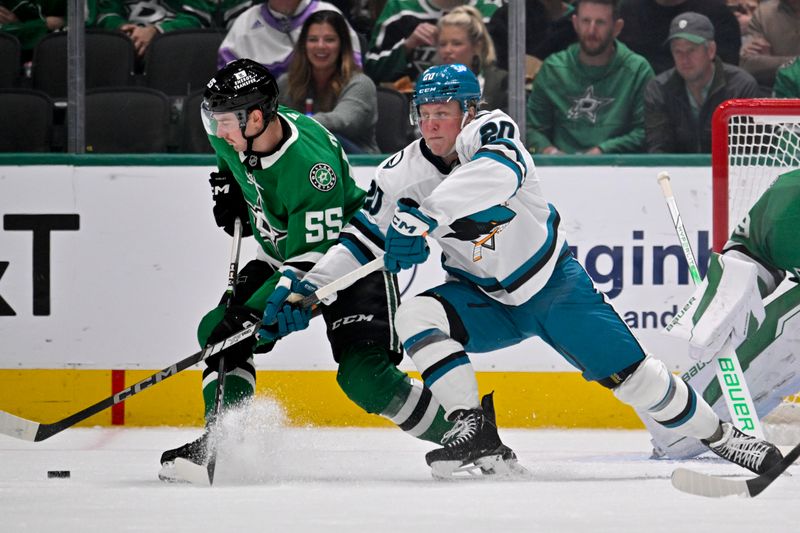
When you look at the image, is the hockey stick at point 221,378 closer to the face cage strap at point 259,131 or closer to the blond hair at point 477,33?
the face cage strap at point 259,131

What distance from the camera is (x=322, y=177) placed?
332 centimetres

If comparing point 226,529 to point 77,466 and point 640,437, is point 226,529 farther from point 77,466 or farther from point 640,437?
point 640,437

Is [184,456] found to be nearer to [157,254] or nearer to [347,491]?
[347,491]

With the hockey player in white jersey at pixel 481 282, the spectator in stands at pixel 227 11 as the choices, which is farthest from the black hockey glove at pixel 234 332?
the spectator in stands at pixel 227 11

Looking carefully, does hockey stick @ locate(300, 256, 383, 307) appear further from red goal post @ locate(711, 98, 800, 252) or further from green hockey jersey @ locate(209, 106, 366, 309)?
red goal post @ locate(711, 98, 800, 252)

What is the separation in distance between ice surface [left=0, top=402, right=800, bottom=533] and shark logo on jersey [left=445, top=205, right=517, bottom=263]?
590 mm

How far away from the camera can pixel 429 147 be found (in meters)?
3.32

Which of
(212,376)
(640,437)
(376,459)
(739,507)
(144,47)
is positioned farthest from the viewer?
(144,47)

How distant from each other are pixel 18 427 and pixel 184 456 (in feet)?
1.62

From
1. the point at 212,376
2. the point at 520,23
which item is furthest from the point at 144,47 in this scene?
the point at 212,376

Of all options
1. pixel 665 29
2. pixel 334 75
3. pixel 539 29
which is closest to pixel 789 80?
pixel 665 29

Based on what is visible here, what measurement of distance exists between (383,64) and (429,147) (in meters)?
1.26

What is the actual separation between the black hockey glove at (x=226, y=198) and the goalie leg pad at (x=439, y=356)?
0.67 meters

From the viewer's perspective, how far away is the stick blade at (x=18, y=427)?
3445mm
